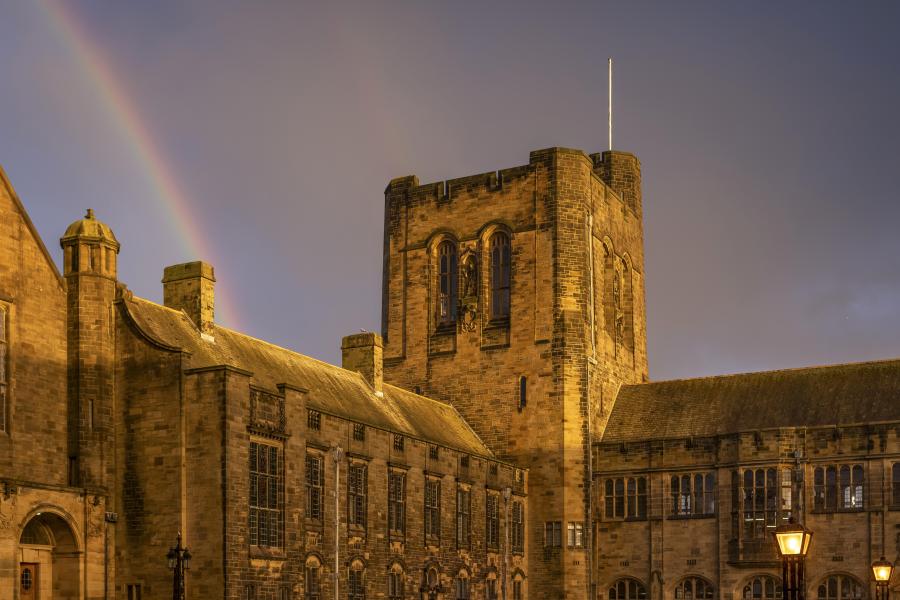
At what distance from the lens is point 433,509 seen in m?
52.7

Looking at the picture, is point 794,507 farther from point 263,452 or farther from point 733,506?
point 263,452

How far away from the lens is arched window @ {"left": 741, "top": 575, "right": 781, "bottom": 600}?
55.8m

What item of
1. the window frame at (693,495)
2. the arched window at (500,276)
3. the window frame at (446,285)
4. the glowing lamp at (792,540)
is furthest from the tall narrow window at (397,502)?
the glowing lamp at (792,540)

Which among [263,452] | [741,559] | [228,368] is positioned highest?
[228,368]

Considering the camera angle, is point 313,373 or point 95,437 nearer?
point 95,437

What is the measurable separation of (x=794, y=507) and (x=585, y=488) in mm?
9926

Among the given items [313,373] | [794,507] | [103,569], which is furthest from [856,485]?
[103,569]

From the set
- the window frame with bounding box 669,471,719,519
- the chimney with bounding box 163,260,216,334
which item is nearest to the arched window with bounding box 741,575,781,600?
the window frame with bounding box 669,471,719,519

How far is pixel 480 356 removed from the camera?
63.4m

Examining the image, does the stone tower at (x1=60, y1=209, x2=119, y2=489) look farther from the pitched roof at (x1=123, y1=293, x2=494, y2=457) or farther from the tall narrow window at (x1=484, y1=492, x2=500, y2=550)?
the tall narrow window at (x1=484, y1=492, x2=500, y2=550)

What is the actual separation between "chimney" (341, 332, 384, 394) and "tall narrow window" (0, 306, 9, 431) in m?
21.0

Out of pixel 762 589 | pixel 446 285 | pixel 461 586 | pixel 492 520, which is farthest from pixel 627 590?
pixel 446 285

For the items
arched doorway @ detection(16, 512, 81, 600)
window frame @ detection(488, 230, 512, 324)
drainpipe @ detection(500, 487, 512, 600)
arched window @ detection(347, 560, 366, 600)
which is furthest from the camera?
window frame @ detection(488, 230, 512, 324)

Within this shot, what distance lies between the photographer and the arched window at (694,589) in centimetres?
5744
